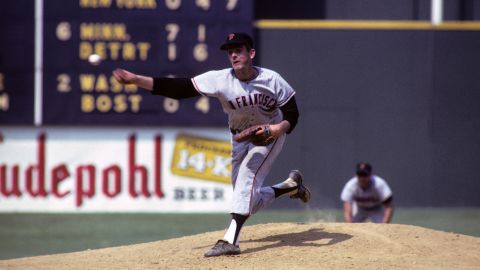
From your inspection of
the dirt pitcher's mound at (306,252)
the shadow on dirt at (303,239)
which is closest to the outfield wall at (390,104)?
the dirt pitcher's mound at (306,252)

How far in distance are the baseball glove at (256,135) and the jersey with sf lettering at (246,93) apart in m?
0.18

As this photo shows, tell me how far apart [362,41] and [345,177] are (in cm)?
223

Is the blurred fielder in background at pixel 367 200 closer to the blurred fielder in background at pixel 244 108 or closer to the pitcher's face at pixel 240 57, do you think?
the blurred fielder in background at pixel 244 108

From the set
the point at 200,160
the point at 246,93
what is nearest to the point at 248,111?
the point at 246,93

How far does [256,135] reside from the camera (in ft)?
21.1

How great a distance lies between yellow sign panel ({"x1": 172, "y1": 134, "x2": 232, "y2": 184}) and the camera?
48.7ft

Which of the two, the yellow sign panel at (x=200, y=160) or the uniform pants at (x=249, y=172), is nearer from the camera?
the uniform pants at (x=249, y=172)

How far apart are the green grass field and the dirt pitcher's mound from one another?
364 centimetres

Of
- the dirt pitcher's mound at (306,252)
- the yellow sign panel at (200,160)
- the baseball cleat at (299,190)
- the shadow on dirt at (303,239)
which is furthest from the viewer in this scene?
the yellow sign panel at (200,160)

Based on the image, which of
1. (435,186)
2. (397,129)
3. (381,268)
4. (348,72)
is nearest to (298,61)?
(348,72)

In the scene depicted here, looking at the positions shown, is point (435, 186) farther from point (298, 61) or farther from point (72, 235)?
point (72, 235)

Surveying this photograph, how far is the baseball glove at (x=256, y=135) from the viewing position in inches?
253

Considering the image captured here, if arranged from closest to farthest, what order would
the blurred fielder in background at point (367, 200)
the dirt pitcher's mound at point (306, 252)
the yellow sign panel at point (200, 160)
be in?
the dirt pitcher's mound at point (306, 252), the blurred fielder in background at point (367, 200), the yellow sign panel at point (200, 160)

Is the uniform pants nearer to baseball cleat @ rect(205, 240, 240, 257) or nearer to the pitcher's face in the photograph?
baseball cleat @ rect(205, 240, 240, 257)
